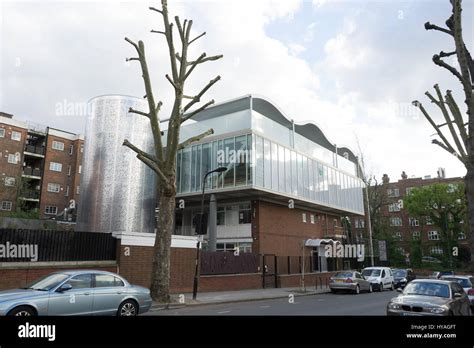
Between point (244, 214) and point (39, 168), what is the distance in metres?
36.4

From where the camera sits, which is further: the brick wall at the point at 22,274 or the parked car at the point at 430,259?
the parked car at the point at 430,259

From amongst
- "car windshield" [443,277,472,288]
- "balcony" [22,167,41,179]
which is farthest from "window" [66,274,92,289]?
"balcony" [22,167,41,179]

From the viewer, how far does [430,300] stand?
9516 mm

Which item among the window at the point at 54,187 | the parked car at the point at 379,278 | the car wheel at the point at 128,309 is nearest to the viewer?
the car wheel at the point at 128,309

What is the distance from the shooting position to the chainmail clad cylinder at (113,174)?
24.3 metres

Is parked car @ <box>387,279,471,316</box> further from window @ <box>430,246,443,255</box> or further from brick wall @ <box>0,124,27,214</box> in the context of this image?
window @ <box>430,246,443,255</box>

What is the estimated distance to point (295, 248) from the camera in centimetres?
3562

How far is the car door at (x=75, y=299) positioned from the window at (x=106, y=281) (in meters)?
0.23

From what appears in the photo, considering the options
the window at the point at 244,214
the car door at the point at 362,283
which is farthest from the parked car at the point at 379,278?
the window at the point at 244,214

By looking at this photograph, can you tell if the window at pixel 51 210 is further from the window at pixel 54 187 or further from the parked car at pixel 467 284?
the parked car at pixel 467 284
